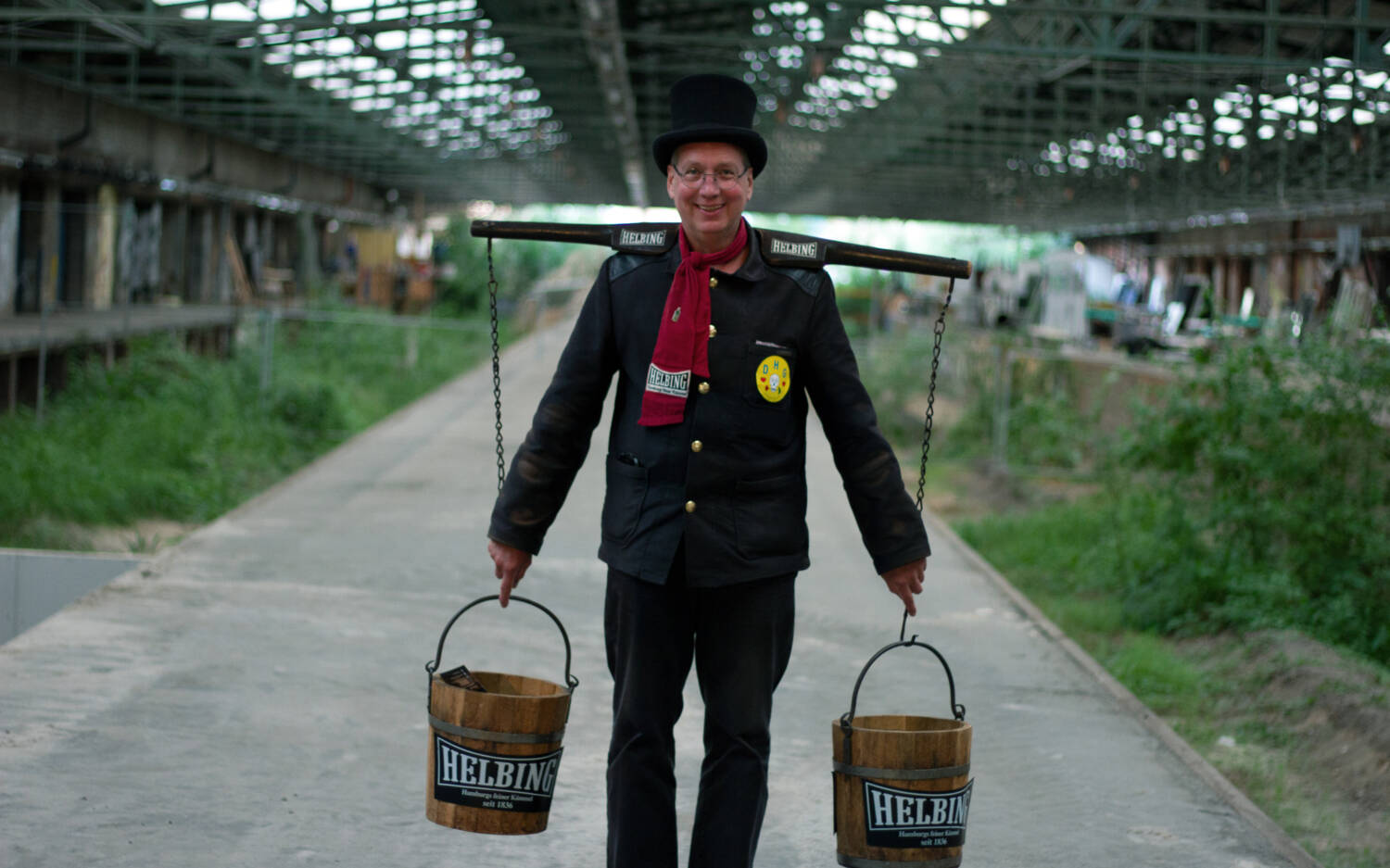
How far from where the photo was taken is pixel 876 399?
757 inches

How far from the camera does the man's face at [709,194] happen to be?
3.07 metres

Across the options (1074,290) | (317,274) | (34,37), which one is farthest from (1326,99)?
(317,274)

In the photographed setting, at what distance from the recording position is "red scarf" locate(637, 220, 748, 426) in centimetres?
307

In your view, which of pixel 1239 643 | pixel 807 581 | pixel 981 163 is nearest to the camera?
pixel 1239 643

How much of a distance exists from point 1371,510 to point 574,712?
473cm

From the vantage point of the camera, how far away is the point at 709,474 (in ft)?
10.0

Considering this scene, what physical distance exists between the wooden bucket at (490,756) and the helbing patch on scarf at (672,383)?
1.94 ft

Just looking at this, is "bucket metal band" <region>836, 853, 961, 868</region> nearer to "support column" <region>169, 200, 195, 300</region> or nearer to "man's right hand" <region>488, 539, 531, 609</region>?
"man's right hand" <region>488, 539, 531, 609</region>

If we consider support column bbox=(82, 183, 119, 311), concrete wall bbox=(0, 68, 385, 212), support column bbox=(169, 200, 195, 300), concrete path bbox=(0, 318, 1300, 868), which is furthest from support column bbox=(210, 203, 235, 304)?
concrete path bbox=(0, 318, 1300, 868)

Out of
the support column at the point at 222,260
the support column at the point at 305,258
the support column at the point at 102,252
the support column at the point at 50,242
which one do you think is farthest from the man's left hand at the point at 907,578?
the support column at the point at 305,258

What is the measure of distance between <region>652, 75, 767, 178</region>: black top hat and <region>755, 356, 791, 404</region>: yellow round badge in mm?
400

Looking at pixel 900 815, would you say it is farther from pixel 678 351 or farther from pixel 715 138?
pixel 715 138

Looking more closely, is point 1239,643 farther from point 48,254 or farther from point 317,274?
point 317,274

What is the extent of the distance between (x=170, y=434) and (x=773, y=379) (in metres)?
11.9
